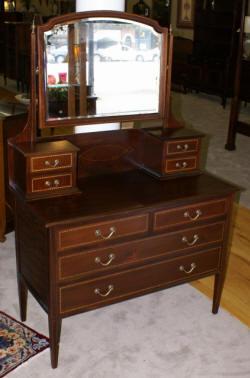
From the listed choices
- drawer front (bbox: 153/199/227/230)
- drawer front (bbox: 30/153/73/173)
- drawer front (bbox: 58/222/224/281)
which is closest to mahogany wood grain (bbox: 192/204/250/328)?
drawer front (bbox: 58/222/224/281)

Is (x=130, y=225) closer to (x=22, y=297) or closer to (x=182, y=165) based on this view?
(x=182, y=165)

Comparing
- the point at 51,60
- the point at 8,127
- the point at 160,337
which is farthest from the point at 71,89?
the point at 160,337

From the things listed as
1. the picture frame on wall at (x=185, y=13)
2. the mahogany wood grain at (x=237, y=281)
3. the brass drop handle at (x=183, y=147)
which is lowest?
Result: the mahogany wood grain at (x=237, y=281)

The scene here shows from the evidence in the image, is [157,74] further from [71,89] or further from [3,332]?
[3,332]

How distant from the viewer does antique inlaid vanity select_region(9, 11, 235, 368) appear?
87.8 inches

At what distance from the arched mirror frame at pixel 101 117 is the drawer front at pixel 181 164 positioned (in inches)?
10.9

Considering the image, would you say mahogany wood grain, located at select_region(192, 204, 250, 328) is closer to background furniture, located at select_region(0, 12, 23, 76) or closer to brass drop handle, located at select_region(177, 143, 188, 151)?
brass drop handle, located at select_region(177, 143, 188, 151)

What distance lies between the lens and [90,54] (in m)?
2.44

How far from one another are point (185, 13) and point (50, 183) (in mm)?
9211

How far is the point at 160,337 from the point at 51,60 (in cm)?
157

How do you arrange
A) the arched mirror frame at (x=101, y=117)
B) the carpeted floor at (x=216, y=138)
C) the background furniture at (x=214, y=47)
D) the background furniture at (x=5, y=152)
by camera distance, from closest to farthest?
the arched mirror frame at (x=101, y=117) < the background furniture at (x=5, y=152) < the carpeted floor at (x=216, y=138) < the background furniture at (x=214, y=47)

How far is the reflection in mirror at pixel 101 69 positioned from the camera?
2.34 meters

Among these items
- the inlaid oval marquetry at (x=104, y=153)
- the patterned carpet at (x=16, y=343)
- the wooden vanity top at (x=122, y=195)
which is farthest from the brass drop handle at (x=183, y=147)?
the patterned carpet at (x=16, y=343)

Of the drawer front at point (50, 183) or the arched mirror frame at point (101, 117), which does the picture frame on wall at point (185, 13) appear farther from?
the drawer front at point (50, 183)
